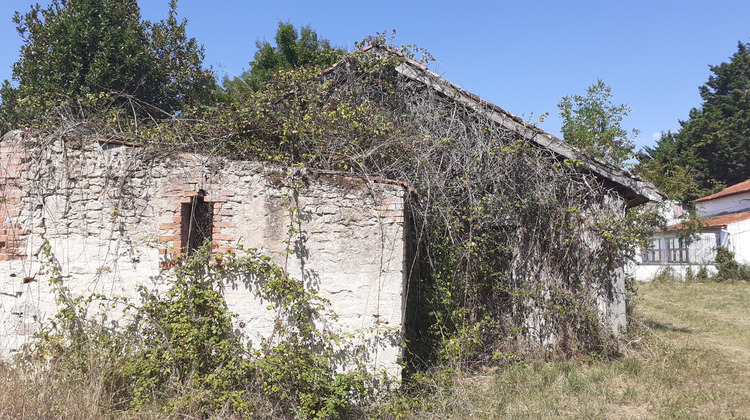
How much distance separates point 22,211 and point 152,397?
2.60 meters

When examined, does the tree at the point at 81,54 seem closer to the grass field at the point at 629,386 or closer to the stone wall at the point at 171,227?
the stone wall at the point at 171,227

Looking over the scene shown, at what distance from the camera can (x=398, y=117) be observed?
25.9ft

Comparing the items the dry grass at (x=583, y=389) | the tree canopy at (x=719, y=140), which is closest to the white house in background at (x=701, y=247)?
the tree canopy at (x=719, y=140)

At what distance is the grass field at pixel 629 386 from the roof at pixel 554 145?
2141 mm

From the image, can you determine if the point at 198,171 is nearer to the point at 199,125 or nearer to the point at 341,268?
the point at 199,125

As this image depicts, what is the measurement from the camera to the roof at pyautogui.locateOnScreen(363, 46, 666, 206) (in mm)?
7051

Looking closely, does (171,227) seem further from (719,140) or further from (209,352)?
(719,140)

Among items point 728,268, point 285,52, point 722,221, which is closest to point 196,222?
point 285,52

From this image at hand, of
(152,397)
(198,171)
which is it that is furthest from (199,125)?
(152,397)

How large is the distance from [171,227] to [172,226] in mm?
15

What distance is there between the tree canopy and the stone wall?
31.5 metres

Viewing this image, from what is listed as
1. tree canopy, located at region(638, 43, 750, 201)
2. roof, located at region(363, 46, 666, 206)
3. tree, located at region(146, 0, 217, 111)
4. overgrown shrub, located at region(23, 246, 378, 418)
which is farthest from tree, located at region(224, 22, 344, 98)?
tree canopy, located at region(638, 43, 750, 201)

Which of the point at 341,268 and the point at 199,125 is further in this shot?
the point at 199,125

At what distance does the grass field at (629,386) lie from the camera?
497cm
